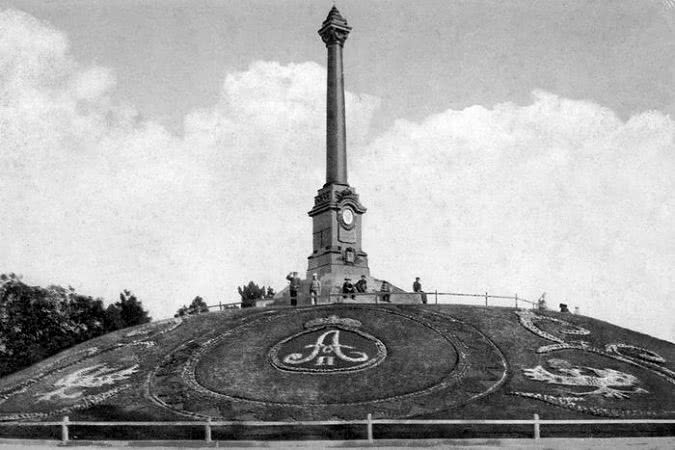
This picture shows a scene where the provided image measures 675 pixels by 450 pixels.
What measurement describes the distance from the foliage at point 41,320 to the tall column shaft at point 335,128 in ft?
71.9

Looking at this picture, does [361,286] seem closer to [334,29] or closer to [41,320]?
[334,29]

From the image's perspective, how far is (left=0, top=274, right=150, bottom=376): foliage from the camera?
5875 cm

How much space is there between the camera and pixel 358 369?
35.9 meters

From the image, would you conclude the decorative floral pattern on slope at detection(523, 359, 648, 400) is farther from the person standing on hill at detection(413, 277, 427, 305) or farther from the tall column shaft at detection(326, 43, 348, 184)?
the tall column shaft at detection(326, 43, 348, 184)

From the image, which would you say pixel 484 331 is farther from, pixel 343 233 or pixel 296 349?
pixel 343 233

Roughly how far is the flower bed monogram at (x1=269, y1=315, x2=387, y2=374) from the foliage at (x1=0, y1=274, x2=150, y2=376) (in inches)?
1023

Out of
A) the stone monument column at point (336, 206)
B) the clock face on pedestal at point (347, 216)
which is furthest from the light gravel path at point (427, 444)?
the clock face on pedestal at point (347, 216)

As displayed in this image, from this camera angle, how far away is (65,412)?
34.4 m

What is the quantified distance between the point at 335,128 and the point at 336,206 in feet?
17.2

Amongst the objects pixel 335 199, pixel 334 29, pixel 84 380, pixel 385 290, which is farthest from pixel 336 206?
pixel 84 380

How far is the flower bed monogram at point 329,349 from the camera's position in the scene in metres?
36.4

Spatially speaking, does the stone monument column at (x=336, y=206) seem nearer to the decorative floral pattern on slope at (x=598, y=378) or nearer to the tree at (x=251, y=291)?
the decorative floral pattern on slope at (x=598, y=378)

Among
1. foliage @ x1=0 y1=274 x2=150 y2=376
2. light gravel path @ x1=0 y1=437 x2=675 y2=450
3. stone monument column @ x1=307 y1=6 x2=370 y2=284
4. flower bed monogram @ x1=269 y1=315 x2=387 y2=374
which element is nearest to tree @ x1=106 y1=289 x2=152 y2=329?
foliage @ x1=0 y1=274 x2=150 y2=376

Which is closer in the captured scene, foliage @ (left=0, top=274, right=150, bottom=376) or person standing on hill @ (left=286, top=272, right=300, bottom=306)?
person standing on hill @ (left=286, top=272, right=300, bottom=306)
